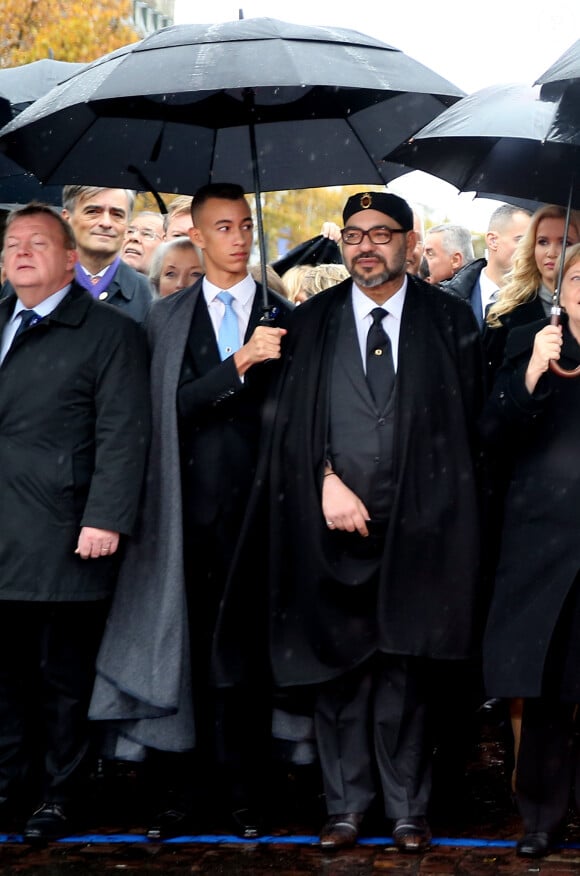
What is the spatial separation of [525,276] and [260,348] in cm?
118

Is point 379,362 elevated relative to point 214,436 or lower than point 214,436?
elevated

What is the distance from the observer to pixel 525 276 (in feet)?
21.1

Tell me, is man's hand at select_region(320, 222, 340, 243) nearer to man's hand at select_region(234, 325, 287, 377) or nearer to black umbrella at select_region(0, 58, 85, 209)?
black umbrella at select_region(0, 58, 85, 209)

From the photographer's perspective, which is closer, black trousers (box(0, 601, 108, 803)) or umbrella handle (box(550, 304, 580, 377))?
umbrella handle (box(550, 304, 580, 377))

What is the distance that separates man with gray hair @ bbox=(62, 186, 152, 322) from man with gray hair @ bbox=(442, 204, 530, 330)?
5.11 ft

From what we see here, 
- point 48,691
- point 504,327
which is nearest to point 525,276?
point 504,327

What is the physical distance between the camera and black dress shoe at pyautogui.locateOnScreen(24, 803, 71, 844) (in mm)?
5996

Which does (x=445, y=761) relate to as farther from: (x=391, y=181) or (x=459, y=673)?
(x=391, y=181)

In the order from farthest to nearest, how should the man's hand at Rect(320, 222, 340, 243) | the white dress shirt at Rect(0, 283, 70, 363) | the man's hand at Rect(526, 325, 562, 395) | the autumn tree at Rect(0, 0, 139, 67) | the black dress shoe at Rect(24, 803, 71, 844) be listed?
1. the autumn tree at Rect(0, 0, 139, 67)
2. the man's hand at Rect(320, 222, 340, 243)
3. the white dress shirt at Rect(0, 283, 70, 363)
4. the black dress shoe at Rect(24, 803, 71, 844)
5. the man's hand at Rect(526, 325, 562, 395)

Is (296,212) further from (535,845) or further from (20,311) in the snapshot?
(535,845)

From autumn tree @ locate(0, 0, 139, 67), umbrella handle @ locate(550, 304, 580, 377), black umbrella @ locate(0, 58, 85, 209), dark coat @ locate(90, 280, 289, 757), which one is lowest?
dark coat @ locate(90, 280, 289, 757)

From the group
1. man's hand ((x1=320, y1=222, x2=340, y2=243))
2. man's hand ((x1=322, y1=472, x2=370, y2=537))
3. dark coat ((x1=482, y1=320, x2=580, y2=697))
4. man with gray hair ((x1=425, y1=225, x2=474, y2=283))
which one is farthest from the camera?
man with gray hair ((x1=425, y1=225, x2=474, y2=283))

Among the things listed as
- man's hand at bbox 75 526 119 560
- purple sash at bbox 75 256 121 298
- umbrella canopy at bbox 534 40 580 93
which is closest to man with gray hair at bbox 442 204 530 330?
purple sash at bbox 75 256 121 298

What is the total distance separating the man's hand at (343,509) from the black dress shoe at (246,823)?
3.69 ft
